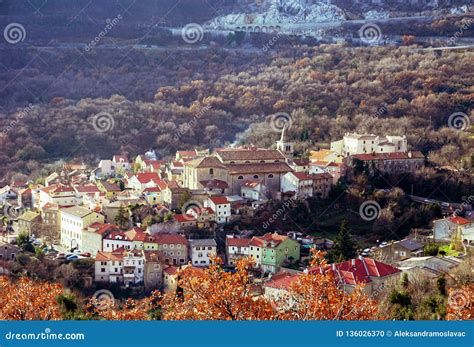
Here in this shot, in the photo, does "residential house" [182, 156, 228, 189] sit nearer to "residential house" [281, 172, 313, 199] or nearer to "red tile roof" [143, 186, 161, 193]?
"red tile roof" [143, 186, 161, 193]

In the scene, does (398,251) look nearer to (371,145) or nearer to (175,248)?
(175,248)

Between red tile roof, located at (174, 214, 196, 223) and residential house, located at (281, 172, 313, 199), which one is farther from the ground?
residential house, located at (281, 172, 313, 199)

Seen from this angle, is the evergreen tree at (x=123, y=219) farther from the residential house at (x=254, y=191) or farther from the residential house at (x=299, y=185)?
the residential house at (x=299, y=185)

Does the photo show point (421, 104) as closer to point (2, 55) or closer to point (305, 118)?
point (305, 118)

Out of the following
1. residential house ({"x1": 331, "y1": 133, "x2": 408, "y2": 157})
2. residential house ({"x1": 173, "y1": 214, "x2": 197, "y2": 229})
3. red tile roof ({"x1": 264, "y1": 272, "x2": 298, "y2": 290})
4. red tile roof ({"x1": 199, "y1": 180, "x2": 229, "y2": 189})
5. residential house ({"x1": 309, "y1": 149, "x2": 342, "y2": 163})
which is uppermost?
residential house ({"x1": 331, "y1": 133, "x2": 408, "y2": 157})

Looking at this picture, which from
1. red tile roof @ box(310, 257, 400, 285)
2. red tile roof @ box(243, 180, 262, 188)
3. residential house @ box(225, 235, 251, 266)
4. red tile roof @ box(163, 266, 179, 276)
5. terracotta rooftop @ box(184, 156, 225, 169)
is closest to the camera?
red tile roof @ box(310, 257, 400, 285)

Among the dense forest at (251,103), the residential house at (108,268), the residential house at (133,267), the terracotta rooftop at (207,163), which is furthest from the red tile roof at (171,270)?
the dense forest at (251,103)

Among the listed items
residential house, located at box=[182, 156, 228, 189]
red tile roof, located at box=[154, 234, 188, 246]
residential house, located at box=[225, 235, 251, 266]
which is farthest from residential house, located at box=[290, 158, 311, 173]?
red tile roof, located at box=[154, 234, 188, 246]
